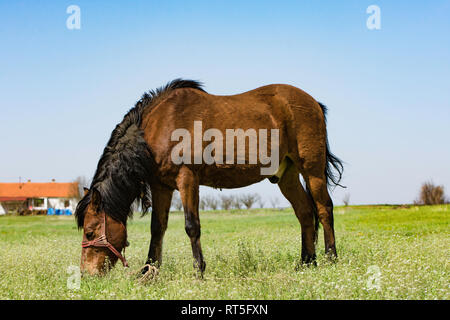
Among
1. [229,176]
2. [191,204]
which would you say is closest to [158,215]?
[191,204]

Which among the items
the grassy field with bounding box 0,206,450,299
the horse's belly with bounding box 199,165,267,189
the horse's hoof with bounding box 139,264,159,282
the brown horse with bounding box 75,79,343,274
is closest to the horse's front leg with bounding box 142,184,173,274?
the brown horse with bounding box 75,79,343,274

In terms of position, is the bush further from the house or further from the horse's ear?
the house

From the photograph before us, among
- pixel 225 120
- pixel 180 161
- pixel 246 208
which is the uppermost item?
pixel 225 120

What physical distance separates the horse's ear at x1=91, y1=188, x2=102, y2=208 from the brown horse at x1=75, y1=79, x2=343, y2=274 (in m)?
0.02

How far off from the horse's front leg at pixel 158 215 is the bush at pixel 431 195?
33.0 m

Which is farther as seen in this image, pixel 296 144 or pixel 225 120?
pixel 296 144

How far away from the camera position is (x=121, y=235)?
6.80 meters

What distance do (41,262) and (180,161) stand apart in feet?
15.0

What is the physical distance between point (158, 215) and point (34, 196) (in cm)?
7949

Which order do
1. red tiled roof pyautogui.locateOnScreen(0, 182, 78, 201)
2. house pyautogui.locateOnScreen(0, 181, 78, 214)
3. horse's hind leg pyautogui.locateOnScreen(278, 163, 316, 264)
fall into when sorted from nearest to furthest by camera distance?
horse's hind leg pyautogui.locateOnScreen(278, 163, 316, 264)
house pyautogui.locateOnScreen(0, 181, 78, 214)
red tiled roof pyautogui.locateOnScreen(0, 182, 78, 201)

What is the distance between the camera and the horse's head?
21.9 ft

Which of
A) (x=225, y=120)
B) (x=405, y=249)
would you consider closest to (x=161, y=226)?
(x=225, y=120)

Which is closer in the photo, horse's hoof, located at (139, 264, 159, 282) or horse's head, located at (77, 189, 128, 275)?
horse's hoof, located at (139, 264, 159, 282)
